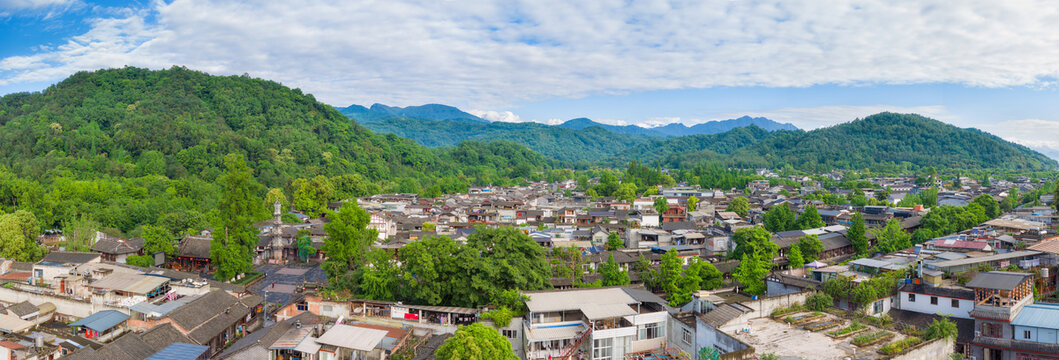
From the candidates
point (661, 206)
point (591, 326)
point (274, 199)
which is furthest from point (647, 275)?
point (274, 199)

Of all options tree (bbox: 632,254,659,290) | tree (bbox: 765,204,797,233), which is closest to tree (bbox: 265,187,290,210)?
tree (bbox: 632,254,659,290)

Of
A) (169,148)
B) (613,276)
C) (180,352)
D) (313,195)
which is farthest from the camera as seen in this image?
(169,148)

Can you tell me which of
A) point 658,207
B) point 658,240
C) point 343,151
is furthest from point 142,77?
point 658,240

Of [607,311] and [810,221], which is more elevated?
[810,221]

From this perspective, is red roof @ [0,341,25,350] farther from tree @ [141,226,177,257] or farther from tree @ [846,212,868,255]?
Result: tree @ [846,212,868,255]

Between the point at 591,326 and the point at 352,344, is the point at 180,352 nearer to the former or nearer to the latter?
the point at 352,344

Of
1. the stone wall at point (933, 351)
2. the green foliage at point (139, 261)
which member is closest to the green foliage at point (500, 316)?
the stone wall at point (933, 351)
